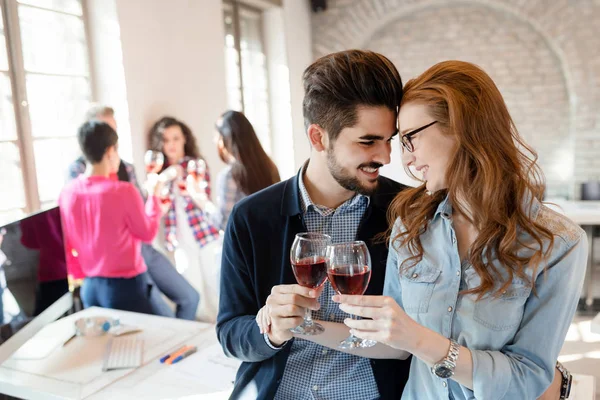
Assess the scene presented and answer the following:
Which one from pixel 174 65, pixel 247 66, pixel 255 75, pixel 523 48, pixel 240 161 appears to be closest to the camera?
pixel 240 161

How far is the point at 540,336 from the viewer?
1.06 m

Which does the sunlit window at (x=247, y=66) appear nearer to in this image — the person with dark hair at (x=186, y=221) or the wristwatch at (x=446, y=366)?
the person with dark hair at (x=186, y=221)

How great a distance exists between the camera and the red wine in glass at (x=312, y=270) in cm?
110

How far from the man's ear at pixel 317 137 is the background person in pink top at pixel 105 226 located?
164 centimetres

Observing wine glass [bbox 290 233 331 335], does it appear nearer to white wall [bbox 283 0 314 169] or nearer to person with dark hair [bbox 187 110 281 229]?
person with dark hair [bbox 187 110 281 229]

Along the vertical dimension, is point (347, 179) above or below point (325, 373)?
above

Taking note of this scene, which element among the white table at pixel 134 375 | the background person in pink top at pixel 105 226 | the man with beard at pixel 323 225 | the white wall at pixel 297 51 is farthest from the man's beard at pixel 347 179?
the white wall at pixel 297 51

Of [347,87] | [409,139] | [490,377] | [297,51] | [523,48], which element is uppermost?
[297,51]

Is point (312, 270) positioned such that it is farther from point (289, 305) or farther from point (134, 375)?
point (134, 375)

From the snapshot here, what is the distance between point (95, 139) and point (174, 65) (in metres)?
0.93

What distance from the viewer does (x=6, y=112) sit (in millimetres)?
2602

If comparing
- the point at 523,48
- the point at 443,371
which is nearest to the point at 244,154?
the point at 443,371

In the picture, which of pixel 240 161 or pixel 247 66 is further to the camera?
pixel 247 66

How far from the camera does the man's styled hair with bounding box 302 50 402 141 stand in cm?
132
